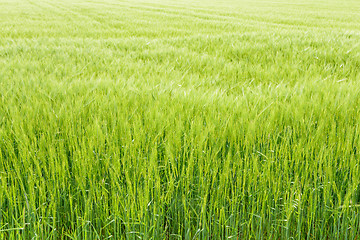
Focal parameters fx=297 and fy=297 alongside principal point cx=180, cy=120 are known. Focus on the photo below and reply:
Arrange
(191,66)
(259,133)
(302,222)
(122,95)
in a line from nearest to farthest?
1. (302,222)
2. (259,133)
3. (122,95)
4. (191,66)

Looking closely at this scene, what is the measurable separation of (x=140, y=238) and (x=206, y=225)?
0.20 metres

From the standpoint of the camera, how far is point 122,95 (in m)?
1.87

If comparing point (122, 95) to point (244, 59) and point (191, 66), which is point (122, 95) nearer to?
point (191, 66)

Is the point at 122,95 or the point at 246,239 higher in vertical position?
the point at 122,95

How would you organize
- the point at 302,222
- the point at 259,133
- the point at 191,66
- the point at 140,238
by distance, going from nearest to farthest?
1. the point at 140,238
2. the point at 302,222
3. the point at 259,133
4. the point at 191,66

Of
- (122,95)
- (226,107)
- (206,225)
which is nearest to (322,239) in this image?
(206,225)

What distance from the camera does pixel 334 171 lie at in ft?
3.52

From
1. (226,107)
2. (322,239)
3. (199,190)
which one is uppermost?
(226,107)

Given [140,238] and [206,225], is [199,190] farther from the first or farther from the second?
[140,238]

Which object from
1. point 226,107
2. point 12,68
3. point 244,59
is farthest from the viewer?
point 244,59

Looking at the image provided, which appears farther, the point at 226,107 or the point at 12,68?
the point at 12,68

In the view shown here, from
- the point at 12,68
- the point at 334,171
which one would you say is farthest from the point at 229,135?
the point at 12,68

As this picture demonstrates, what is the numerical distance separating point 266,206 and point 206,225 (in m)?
0.25

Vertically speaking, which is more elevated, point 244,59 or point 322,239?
point 244,59
